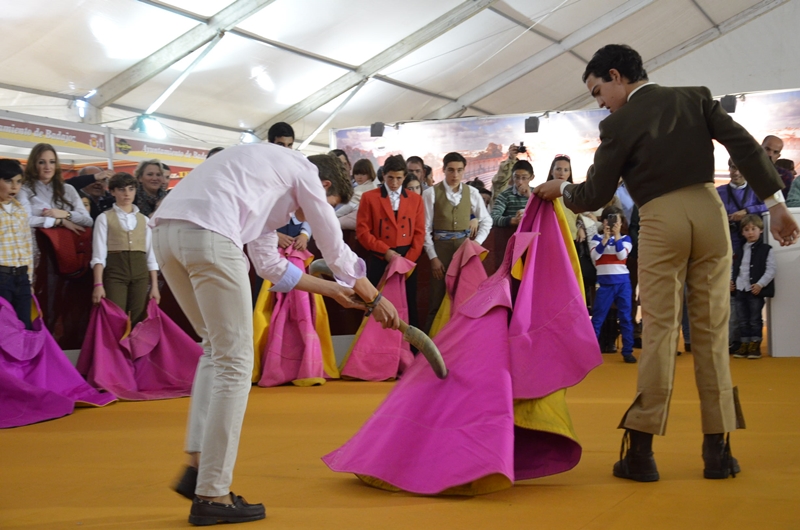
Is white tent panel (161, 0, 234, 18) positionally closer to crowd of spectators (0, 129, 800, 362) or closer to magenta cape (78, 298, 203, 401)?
crowd of spectators (0, 129, 800, 362)

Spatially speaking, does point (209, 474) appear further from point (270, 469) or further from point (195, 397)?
point (270, 469)

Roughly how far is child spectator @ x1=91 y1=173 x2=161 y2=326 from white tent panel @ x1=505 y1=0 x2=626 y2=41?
794 centimetres

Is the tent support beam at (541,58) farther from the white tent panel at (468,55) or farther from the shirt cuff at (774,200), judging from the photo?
the shirt cuff at (774,200)

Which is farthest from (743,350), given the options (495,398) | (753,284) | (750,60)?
(750,60)

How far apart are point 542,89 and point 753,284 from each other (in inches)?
364

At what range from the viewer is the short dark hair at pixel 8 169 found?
5223mm

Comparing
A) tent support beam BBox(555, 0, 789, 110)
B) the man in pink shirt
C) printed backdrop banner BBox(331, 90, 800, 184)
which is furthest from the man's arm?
tent support beam BBox(555, 0, 789, 110)

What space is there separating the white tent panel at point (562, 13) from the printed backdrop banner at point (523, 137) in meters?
2.61

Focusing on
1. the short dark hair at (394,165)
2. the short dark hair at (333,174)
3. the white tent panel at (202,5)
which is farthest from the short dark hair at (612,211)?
the white tent panel at (202,5)

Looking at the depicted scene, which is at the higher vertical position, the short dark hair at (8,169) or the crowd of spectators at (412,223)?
the short dark hair at (8,169)

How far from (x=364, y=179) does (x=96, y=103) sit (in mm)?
5079

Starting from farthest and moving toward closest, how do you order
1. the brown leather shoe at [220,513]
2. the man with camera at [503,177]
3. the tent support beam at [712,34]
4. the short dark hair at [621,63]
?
the tent support beam at [712,34], the man with camera at [503,177], the short dark hair at [621,63], the brown leather shoe at [220,513]

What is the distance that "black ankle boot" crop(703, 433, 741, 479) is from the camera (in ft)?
9.62

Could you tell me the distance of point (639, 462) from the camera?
293cm
